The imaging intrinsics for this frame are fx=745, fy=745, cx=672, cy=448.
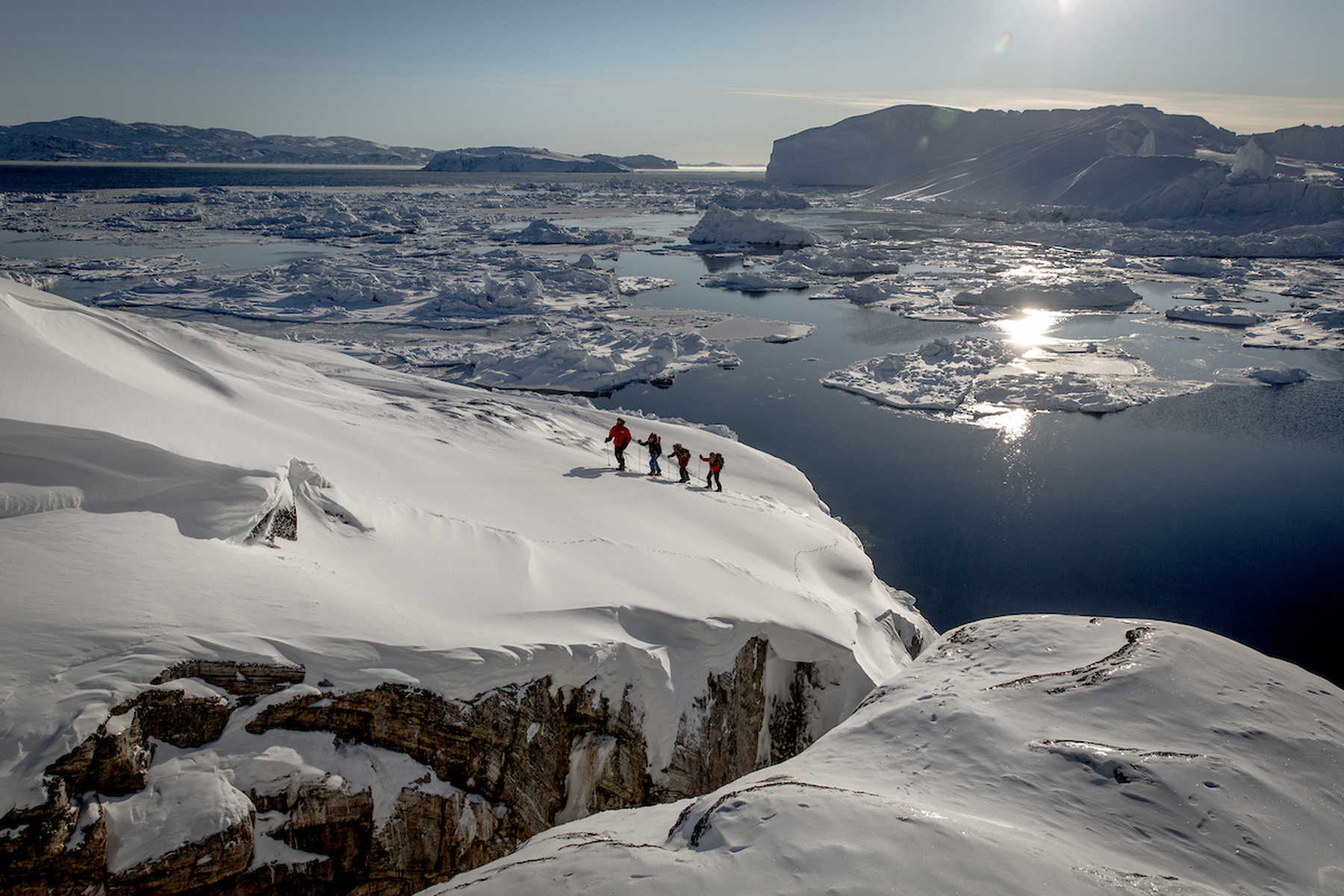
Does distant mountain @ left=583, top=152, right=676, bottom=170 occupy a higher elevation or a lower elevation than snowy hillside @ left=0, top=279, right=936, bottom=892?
higher

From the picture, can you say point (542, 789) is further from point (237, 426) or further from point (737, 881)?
point (237, 426)

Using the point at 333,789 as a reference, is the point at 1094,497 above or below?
below

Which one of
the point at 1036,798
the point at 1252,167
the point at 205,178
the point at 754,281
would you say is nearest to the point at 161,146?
the point at 205,178

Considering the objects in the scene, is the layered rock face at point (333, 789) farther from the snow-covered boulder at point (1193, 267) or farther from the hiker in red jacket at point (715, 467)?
the snow-covered boulder at point (1193, 267)

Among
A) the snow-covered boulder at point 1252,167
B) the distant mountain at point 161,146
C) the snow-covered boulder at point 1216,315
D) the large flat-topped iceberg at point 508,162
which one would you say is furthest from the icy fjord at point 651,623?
the distant mountain at point 161,146

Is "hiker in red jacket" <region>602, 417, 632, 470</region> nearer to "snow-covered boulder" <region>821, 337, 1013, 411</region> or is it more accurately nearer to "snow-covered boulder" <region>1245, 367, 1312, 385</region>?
"snow-covered boulder" <region>821, 337, 1013, 411</region>

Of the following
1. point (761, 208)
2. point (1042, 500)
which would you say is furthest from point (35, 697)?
point (761, 208)

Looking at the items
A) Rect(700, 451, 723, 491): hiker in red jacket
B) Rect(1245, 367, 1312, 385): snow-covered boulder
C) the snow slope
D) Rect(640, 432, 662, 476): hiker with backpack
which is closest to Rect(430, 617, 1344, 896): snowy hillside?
the snow slope

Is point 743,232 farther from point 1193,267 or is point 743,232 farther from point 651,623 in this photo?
point 651,623
